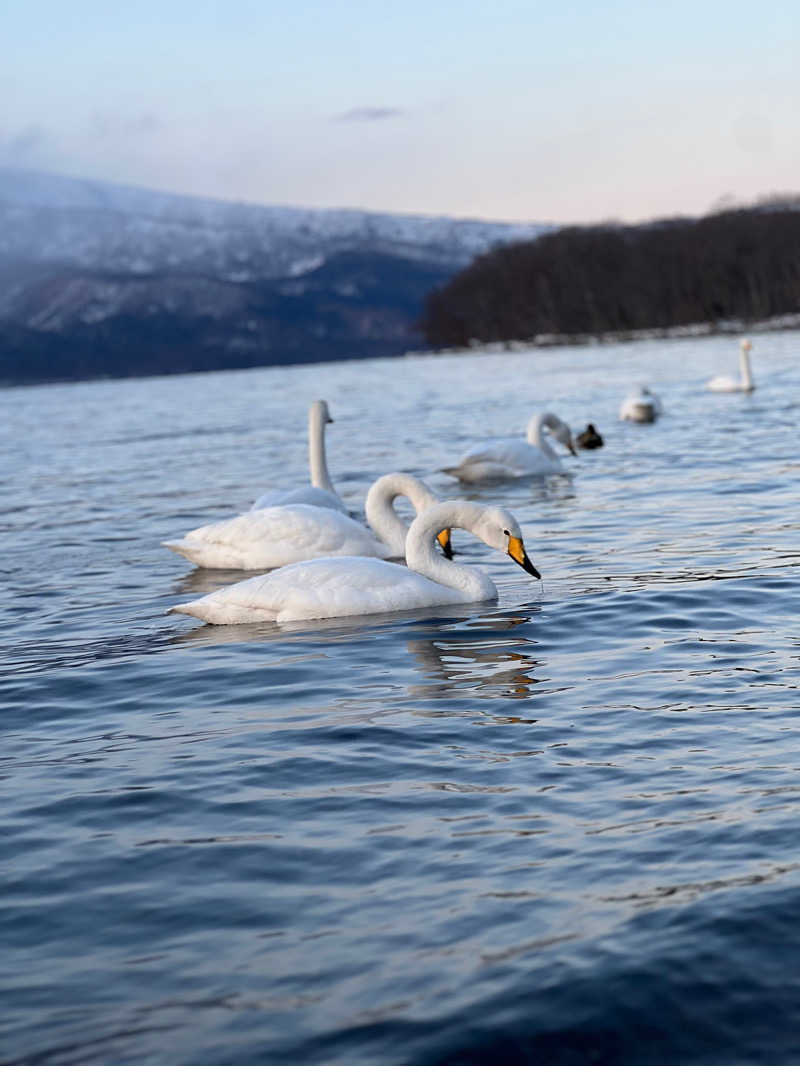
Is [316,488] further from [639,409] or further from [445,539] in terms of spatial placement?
[639,409]

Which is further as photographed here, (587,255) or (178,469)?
(587,255)

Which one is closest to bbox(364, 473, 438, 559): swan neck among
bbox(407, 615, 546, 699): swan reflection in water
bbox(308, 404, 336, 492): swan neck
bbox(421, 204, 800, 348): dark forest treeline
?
bbox(407, 615, 546, 699): swan reflection in water

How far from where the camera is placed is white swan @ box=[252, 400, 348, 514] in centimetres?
1361

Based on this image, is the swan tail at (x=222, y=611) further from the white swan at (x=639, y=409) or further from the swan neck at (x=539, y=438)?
the white swan at (x=639, y=409)

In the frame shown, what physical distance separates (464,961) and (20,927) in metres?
1.51

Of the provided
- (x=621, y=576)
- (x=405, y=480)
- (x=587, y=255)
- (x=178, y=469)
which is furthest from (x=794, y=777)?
(x=587, y=255)

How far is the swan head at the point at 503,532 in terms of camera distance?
9664 millimetres

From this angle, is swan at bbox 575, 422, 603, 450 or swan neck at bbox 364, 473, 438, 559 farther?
swan at bbox 575, 422, 603, 450

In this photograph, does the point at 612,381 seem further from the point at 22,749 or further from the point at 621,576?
the point at 22,749

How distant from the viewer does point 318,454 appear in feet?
51.9

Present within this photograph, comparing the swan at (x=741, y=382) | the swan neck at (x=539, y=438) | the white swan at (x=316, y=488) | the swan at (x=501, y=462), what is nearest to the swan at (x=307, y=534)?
the white swan at (x=316, y=488)

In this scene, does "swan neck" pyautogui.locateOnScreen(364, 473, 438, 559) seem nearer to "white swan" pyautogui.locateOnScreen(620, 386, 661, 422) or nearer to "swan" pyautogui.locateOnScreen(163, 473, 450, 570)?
"swan" pyautogui.locateOnScreen(163, 473, 450, 570)

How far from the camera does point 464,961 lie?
4.35 m

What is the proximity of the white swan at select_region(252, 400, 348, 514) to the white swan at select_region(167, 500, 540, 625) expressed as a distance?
3149mm
